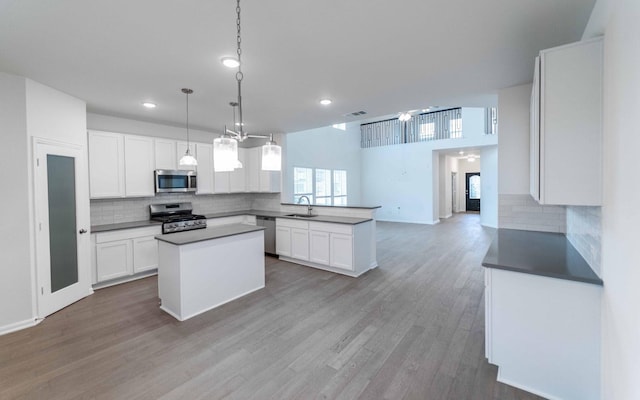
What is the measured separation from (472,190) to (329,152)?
8739mm

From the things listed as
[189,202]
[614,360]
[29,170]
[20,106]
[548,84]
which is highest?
[20,106]

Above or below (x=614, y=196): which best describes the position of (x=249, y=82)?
above

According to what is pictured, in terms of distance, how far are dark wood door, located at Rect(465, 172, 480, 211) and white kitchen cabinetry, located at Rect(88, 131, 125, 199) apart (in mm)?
14473

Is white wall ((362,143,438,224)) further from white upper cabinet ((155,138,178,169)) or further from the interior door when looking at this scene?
the interior door

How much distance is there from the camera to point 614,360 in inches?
54.7

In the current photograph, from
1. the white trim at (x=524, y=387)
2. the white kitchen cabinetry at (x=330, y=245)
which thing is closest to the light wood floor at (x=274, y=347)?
the white trim at (x=524, y=387)

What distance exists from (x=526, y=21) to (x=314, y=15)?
5.15 feet

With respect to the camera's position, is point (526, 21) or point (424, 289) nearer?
point (526, 21)

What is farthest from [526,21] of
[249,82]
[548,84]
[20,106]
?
[20,106]

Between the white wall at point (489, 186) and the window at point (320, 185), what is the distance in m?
4.70

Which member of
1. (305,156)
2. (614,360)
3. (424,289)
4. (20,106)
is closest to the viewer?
(614,360)

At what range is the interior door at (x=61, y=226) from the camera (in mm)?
3068

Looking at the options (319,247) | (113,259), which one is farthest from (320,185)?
(113,259)

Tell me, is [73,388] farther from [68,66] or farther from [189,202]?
[189,202]
